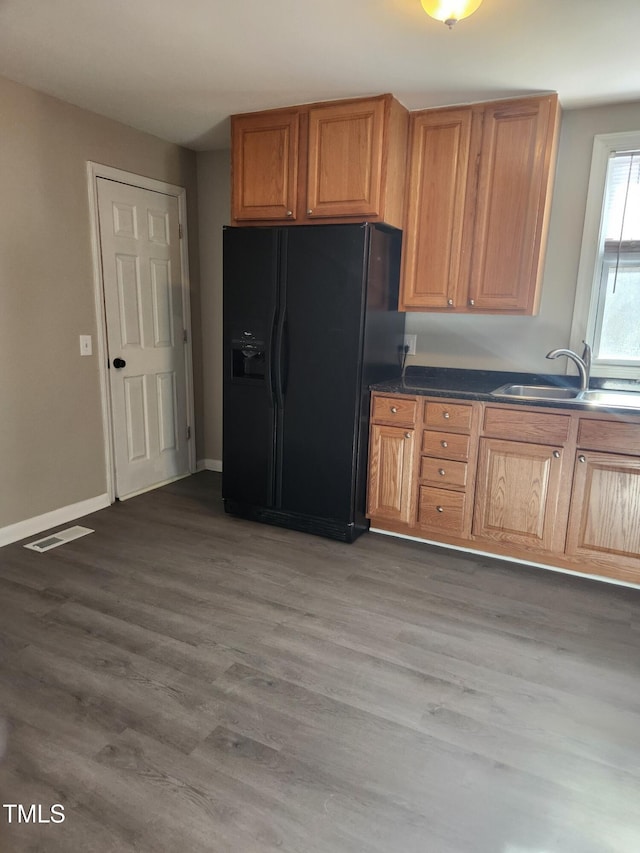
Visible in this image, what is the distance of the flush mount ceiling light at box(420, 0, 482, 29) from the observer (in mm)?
1761

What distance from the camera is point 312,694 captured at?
75.3 inches

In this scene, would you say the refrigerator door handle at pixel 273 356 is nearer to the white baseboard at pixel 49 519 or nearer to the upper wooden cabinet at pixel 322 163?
the upper wooden cabinet at pixel 322 163

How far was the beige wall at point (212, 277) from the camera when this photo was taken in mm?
4031

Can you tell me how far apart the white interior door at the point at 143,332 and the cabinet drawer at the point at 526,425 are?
229 centimetres

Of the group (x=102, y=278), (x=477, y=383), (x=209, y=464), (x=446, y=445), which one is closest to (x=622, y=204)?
(x=477, y=383)

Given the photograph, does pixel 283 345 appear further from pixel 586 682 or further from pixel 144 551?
pixel 586 682

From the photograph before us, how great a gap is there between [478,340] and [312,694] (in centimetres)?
224

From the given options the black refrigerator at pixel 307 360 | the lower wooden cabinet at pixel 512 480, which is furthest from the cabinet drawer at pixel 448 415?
the black refrigerator at pixel 307 360

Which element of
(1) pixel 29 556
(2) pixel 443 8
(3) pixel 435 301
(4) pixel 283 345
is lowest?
(1) pixel 29 556

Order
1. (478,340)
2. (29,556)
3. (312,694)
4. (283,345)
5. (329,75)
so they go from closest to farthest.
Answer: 1. (312,694)
2. (329,75)
3. (29,556)
4. (283,345)
5. (478,340)

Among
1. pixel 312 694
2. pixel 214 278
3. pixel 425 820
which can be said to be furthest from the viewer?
pixel 214 278

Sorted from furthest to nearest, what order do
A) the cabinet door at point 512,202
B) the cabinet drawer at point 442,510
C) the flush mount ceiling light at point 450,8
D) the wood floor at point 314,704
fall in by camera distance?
the cabinet drawer at point 442,510 → the cabinet door at point 512,202 → the flush mount ceiling light at point 450,8 → the wood floor at point 314,704

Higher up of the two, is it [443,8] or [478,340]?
[443,8]

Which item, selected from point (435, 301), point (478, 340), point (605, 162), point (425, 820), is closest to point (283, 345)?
point (435, 301)
